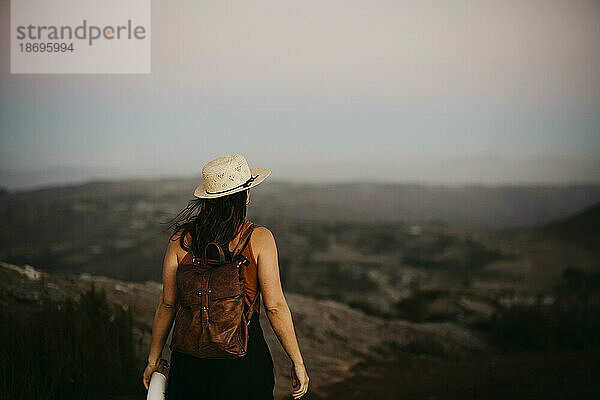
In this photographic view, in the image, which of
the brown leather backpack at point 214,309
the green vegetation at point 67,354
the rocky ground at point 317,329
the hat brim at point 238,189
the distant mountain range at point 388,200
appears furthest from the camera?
the distant mountain range at point 388,200

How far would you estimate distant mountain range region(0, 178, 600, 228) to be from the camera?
1266 centimetres

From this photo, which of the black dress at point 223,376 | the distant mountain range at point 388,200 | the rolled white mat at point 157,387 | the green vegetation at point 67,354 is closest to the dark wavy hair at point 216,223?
the black dress at point 223,376

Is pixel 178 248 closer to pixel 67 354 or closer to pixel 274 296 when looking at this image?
pixel 274 296

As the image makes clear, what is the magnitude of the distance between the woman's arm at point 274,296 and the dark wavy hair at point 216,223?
4.1 inches

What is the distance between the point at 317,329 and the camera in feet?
22.2

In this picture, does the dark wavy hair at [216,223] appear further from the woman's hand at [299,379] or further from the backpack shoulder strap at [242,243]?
the woman's hand at [299,379]

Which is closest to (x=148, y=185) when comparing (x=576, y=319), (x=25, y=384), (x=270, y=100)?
(x=270, y=100)

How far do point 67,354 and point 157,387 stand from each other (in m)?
1.95

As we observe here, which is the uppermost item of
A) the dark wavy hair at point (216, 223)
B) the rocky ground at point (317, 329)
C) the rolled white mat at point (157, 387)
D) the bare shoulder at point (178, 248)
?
the dark wavy hair at point (216, 223)

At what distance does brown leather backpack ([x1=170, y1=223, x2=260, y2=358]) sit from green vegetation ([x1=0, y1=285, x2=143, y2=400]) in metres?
1.83

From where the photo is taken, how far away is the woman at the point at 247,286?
251 centimetres

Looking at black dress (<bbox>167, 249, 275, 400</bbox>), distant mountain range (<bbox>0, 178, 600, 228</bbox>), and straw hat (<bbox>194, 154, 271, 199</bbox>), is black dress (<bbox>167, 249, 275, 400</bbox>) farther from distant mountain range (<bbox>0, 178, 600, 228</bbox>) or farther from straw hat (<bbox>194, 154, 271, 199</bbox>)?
distant mountain range (<bbox>0, 178, 600, 228</bbox>)

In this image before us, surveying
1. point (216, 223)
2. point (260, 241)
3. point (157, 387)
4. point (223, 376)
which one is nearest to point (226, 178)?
point (216, 223)

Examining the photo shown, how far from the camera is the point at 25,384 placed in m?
3.76
